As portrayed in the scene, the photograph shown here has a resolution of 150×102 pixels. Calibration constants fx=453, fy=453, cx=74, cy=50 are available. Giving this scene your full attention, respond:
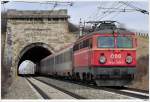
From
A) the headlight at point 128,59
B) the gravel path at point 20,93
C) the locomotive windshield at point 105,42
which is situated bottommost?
the gravel path at point 20,93

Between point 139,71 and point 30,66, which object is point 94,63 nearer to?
point 139,71

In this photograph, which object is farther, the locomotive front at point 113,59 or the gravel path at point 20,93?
the locomotive front at point 113,59

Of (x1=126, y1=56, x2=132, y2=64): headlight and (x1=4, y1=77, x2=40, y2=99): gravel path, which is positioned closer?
(x1=4, y1=77, x2=40, y2=99): gravel path

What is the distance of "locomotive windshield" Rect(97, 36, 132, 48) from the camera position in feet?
74.5

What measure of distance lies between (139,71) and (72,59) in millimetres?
5150

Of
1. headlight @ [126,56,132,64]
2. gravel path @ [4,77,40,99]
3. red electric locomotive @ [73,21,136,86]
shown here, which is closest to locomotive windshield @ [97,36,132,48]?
red electric locomotive @ [73,21,136,86]

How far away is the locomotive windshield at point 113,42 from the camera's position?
22.7 meters

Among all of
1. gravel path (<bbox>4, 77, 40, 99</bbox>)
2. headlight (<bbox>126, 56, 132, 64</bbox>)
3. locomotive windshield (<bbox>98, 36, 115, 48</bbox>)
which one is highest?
locomotive windshield (<bbox>98, 36, 115, 48</bbox>)

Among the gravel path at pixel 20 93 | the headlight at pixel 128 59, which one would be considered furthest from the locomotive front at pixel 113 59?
the gravel path at pixel 20 93

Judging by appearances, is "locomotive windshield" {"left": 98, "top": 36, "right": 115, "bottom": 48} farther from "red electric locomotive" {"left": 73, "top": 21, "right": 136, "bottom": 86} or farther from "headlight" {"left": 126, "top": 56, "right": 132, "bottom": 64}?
"headlight" {"left": 126, "top": 56, "right": 132, "bottom": 64}

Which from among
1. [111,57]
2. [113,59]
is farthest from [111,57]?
[113,59]

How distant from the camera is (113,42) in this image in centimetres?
2273

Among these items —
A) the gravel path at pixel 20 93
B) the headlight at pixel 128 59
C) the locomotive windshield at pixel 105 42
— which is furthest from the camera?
the locomotive windshield at pixel 105 42

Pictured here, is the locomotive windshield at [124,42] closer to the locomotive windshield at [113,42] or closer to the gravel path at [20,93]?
the locomotive windshield at [113,42]
